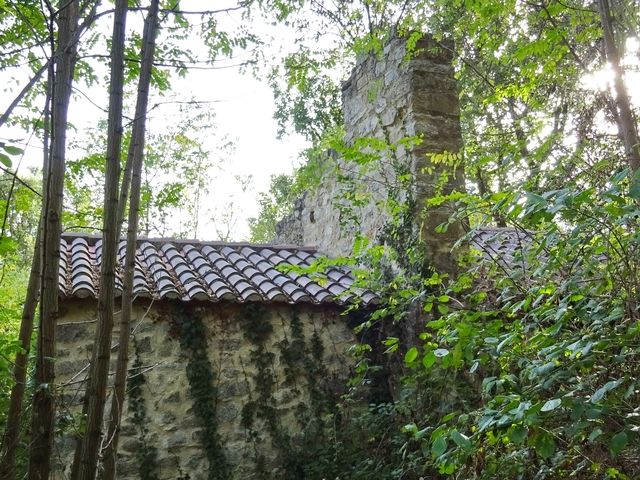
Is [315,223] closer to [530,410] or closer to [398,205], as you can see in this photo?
[398,205]

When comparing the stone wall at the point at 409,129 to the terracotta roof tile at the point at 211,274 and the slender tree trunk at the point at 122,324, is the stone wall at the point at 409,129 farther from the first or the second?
the slender tree trunk at the point at 122,324

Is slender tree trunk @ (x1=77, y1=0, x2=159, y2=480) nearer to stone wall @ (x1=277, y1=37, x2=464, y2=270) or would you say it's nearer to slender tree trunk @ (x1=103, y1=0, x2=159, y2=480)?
slender tree trunk @ (x1=103, y1=0, x2=159, y2=480)

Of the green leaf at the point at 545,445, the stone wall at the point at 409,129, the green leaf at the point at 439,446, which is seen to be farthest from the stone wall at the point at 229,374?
the green leaf at the point at 545,445

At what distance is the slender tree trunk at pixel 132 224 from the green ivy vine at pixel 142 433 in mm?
1922

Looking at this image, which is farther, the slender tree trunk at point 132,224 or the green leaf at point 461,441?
the slender tree trunk at point 132,224

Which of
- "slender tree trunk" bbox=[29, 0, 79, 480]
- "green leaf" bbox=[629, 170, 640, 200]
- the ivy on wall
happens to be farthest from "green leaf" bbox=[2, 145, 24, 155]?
the ivy on wall

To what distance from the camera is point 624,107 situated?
228cm

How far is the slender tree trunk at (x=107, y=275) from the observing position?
4.92 ft

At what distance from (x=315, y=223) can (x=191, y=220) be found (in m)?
9.86

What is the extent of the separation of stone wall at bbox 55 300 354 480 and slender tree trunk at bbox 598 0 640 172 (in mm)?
2686

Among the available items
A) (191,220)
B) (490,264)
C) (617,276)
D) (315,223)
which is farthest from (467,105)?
(191,220)

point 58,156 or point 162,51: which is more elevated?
point 162,51

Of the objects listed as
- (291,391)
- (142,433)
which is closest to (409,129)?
(291,391)

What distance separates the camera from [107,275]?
158 cm
